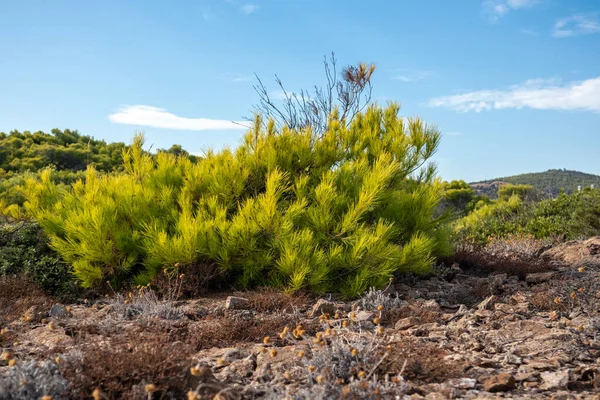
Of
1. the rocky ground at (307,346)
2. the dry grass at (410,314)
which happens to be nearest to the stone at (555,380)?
the rocky ground at (307,346)

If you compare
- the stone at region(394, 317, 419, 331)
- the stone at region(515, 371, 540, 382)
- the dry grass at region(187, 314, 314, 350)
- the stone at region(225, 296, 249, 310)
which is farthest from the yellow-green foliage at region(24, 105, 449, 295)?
the stone at region(515, 371, 540, 382)

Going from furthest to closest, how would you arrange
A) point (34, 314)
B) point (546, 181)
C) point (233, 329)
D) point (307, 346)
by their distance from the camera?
point (546, 181)
point (34, 314)
point (233, 329)
point (307, 346)

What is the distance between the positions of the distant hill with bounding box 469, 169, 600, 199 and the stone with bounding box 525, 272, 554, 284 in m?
37.7

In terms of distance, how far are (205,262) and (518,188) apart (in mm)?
27766

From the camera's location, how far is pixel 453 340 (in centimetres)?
397

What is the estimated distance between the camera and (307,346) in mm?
3617

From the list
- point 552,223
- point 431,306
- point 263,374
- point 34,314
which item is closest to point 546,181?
point 552,223

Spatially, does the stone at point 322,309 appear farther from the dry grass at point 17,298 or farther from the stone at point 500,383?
the dry grass at point 17,298

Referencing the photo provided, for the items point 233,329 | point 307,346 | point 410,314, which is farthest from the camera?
point 410,314

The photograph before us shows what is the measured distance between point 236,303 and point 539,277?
150 inches

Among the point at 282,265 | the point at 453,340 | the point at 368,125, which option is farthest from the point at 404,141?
the point at 453,340

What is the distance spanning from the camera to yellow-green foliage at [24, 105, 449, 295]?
584 cm

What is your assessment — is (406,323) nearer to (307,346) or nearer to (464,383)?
(307,346)

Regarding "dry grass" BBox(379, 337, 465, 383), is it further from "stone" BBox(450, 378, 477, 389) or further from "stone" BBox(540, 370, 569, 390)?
"stone" BBox(540, 370, 569, 390)
